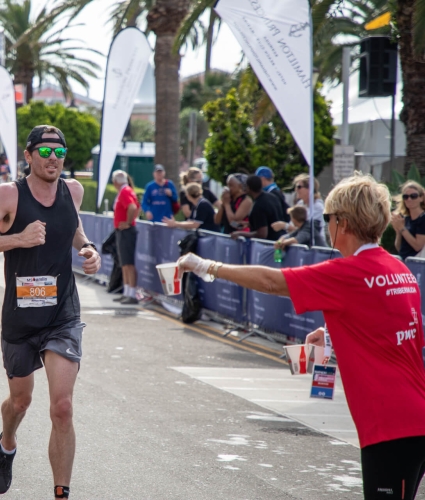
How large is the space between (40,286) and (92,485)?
4.24ft

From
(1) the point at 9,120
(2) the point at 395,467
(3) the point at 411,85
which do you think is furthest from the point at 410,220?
(1) the point at 9,120

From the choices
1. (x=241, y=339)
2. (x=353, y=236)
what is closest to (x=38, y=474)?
(x=353, y=236)

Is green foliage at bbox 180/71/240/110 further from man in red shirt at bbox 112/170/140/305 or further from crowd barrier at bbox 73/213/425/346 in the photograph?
man in red shirt at bbox 112/170/140/305

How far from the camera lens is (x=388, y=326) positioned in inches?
138

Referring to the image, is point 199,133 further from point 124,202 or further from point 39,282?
point 39,282

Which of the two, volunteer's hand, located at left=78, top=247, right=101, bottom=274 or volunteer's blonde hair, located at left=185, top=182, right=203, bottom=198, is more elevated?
volunteer's blonde hair, located at left=185, top=182, right=203, bottom=198

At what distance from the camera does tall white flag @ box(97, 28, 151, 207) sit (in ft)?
56.7

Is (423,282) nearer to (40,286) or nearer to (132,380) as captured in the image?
(132,380)

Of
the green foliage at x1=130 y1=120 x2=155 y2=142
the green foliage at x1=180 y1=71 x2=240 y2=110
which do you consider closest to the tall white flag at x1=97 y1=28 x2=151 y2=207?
the green foliage at x1=180 y1=71 x2=240 y2=110

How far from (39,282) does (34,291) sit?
0.18ft

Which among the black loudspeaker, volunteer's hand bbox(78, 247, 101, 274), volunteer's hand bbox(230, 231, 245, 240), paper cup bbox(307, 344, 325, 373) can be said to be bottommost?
paper cup bbox(307, 344, 325, 373)

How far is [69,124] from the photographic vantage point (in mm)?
46875

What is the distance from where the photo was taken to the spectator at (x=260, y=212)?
39.3ft

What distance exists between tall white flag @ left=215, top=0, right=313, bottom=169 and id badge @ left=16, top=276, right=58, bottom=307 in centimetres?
619
